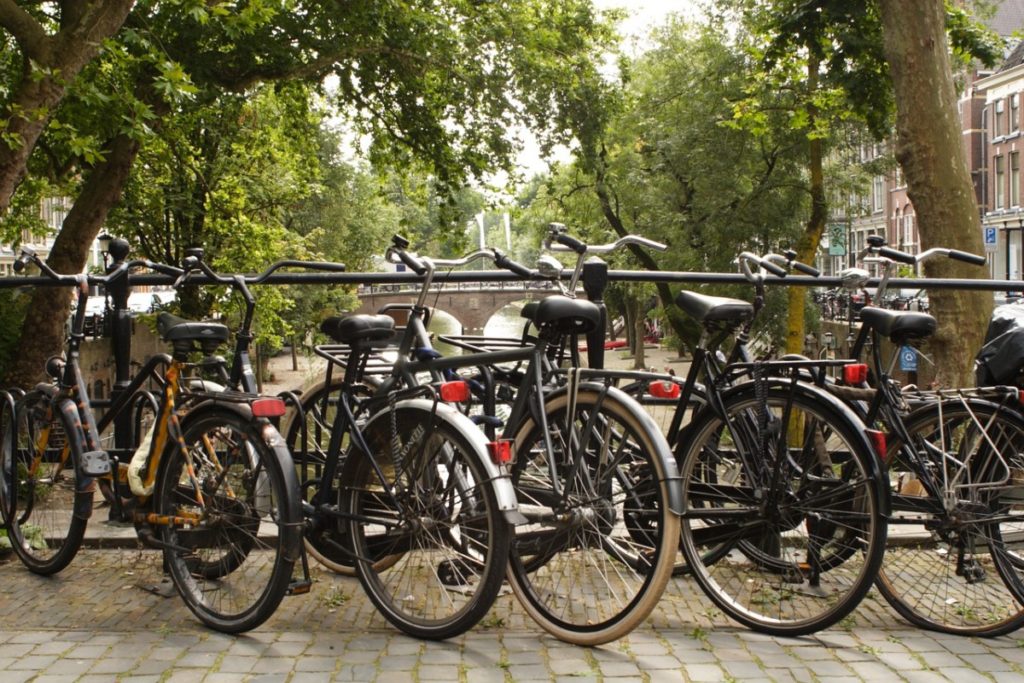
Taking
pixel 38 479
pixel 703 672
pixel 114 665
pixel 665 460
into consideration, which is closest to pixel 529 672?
pixel 703 672

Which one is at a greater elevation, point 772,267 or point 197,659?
point 772,267

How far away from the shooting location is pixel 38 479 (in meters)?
5.37

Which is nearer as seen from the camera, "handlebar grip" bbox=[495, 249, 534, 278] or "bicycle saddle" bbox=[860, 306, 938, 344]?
"bicycle saddle" bbox=[860, 306, 938, 344]

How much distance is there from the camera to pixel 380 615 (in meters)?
4.60

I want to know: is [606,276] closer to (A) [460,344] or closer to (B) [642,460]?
(A) [460,344]

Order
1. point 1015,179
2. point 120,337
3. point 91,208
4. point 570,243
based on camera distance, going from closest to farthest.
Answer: point 570,243
point 120,337
point 91,208
point 1015,179

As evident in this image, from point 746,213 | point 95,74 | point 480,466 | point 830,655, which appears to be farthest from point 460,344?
point 746,213

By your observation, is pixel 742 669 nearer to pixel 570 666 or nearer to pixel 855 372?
pixel 570 666

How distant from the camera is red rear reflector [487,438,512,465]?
3949 millimetres

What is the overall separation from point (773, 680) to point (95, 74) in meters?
11.4

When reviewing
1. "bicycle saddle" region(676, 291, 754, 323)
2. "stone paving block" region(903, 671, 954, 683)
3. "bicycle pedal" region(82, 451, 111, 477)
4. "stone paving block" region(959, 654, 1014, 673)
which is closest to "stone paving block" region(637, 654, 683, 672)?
"stone paving block" region(903, 671, 954, 683)

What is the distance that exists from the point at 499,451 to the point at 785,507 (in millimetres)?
1046

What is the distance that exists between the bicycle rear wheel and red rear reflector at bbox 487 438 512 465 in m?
2.00

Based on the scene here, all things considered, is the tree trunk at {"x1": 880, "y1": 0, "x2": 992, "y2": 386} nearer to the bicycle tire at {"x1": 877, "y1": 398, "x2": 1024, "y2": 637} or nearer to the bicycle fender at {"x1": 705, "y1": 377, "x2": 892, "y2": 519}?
the bicycle tire at {"x1": 877, "y1": 398, "x2": 1024, "y2": 637}
